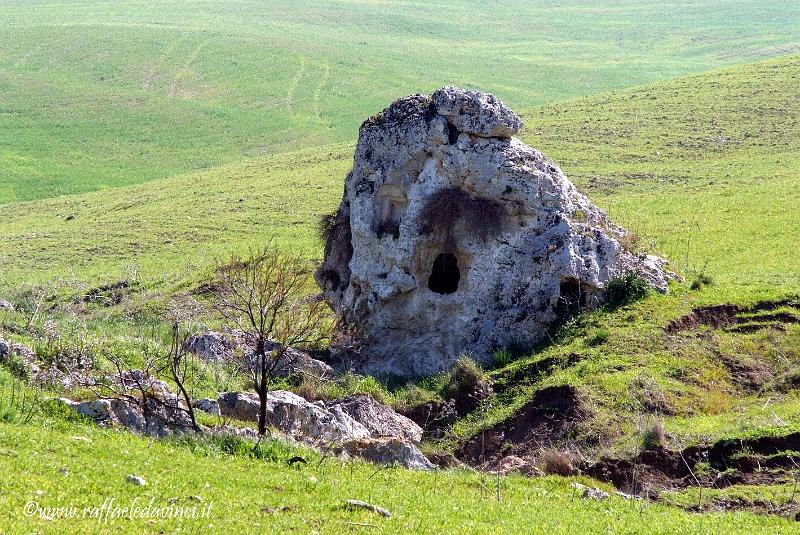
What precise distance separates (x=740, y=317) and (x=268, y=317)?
1182cm

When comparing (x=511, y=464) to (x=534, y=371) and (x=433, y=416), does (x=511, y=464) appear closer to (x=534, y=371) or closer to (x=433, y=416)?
(x=433, y=416)

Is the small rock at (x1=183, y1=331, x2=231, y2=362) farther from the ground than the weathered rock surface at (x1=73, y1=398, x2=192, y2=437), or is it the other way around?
the weathered rock surface at (x1=73, y1=398, x2=192, y2=437)

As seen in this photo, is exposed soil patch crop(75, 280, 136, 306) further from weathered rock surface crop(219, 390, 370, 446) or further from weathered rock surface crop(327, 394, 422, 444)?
weathered rock surface crop(219, 390, 370, 446)

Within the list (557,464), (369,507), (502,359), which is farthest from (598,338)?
(369,507)

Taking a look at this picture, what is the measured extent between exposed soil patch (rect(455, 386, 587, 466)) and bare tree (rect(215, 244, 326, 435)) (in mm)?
3842

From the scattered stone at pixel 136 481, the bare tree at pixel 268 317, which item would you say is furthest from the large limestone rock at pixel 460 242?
the scattered stone at pixel 136 481

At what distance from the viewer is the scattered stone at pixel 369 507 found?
1255 centimetres

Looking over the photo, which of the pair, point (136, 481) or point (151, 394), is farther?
point (151, 394)

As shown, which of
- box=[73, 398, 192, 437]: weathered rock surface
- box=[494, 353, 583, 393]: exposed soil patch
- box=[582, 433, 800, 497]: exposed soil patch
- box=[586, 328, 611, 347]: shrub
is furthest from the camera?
box=[586, 328, 611, 347]: shrub

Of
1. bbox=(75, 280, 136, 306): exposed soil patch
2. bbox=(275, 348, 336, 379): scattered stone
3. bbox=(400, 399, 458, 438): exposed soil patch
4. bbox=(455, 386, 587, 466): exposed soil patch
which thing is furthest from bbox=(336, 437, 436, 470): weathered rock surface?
bbox=(75, 280, 136, 306): exposed soil patch

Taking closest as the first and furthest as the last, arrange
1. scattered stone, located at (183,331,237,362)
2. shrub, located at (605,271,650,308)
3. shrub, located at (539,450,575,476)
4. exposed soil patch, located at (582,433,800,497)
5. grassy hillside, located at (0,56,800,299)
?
exposed soil patch, located at (582,433,800,497) → shrub, located at (539,450,575,476) → shrub, located at (605,271,650,308) → scattered stone, located at (183,331,237,362) → grassy hillside, located at (0,56,800,299)

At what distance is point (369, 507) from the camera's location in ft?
41.5

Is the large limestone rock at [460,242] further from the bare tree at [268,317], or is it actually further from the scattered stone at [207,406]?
the scattered stone at [207,406]

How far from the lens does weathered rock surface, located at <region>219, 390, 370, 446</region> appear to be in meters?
18.4
